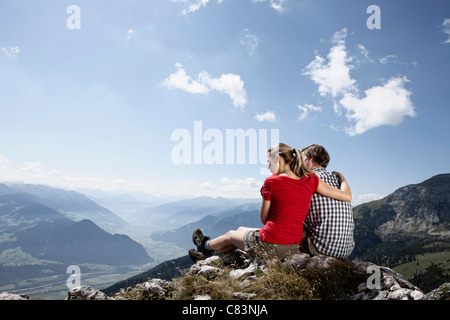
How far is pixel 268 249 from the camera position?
21.6ft

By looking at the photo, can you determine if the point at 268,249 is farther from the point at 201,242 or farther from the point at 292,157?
the point at 201,242

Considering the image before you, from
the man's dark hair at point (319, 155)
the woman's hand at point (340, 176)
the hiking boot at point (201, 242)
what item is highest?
the man's dark hair at point (319, 155)

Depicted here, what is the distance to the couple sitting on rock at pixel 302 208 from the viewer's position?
20.0 ft

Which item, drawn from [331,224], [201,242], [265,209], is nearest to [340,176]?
[331,224]

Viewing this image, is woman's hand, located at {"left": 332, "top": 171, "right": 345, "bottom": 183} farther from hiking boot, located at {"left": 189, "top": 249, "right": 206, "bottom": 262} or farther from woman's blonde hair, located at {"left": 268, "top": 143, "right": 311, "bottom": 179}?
hiking boot, located at {"left": 189, "top": 249, "right": 206, "bottom": 262}

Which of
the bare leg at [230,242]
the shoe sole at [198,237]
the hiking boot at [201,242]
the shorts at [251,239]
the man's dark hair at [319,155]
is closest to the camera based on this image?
the shorts at [251,239]

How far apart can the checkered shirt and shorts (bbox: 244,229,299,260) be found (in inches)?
27.6

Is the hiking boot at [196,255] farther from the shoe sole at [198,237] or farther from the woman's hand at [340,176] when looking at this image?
the woman's hand at [340,176]

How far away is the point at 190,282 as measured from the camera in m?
6.48

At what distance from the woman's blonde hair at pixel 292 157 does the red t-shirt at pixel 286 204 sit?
7.4 inches

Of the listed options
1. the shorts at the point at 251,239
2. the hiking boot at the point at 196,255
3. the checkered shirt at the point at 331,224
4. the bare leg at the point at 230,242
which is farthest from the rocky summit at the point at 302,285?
the hiking boot at the point at 196,255

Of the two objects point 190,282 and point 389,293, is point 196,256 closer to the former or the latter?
point 190,282
